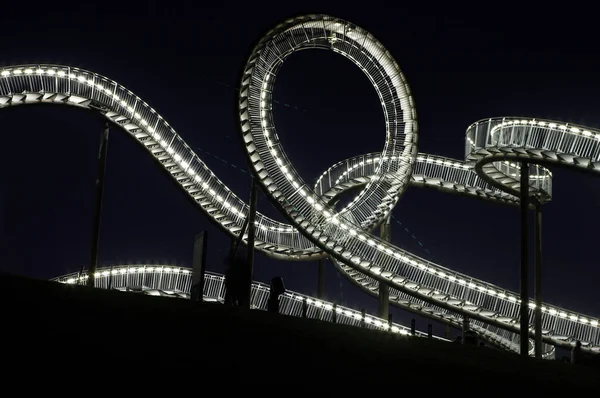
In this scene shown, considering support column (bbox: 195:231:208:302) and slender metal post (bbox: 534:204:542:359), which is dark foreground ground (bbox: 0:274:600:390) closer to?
support column (bbox: 195:231:208:302)

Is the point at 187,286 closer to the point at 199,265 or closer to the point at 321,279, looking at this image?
the point at 321,279

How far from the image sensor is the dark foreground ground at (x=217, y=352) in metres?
9.34

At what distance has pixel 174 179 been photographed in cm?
3045

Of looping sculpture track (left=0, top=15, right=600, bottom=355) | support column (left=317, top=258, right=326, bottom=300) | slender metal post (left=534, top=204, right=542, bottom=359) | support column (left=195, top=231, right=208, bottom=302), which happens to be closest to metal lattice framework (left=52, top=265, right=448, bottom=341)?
support column (left=317, top=258, right=326, bottom=300)

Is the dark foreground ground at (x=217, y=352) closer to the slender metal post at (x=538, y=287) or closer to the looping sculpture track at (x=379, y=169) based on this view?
the slender metal post at (x=538, y=287)

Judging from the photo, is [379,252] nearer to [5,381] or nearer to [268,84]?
[268,84]

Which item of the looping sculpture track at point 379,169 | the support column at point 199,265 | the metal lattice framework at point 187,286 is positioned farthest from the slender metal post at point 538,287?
the support column at point 199,265

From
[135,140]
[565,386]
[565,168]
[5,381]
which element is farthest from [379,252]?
[5,381]

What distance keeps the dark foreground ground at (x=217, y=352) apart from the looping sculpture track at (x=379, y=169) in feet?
40.5

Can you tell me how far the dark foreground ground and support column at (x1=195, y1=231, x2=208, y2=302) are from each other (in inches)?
53.3

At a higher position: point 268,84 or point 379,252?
point 268,84

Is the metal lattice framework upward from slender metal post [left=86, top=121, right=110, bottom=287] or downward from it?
downward

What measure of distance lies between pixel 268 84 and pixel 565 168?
30.6 ft

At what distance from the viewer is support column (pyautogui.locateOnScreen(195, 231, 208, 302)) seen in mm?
14812
